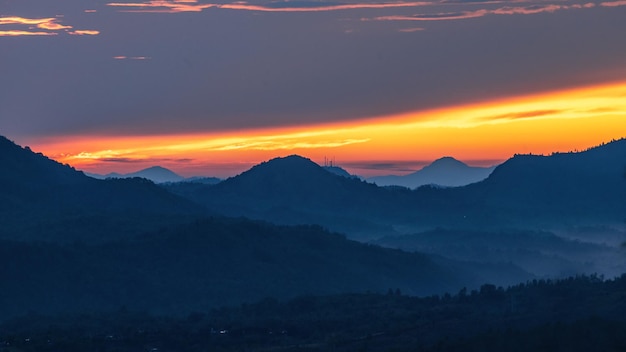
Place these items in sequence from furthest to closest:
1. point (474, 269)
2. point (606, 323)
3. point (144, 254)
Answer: point (474, 269), point (144, 254), point (606, 323)

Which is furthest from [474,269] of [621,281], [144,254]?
[621,281]

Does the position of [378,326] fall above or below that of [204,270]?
below

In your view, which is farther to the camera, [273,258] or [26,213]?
[26,213]

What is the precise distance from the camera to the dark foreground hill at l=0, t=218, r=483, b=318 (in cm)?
14250

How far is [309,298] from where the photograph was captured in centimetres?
11381

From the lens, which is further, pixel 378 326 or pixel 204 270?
pixel 204 270

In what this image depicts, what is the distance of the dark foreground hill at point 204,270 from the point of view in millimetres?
142500

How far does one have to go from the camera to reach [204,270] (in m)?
159

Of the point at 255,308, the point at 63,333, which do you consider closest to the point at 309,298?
the point at 255,308

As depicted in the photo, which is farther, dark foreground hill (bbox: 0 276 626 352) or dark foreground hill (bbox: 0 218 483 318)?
dark foreground hill (bbox: 0 218 483 318)

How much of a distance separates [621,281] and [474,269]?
102 meters

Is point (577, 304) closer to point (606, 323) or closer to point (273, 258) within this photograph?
point (606, 323)

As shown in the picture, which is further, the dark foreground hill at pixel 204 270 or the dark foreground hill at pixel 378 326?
the dark foreground hill at pixel 204 270

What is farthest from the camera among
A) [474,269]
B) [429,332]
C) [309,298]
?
[474,269]
